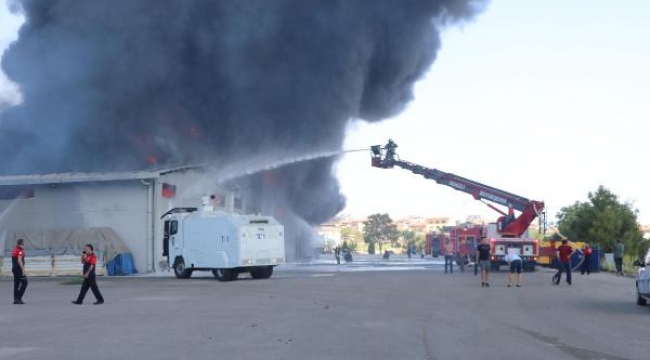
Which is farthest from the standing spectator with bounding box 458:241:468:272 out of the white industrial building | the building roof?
the building roof

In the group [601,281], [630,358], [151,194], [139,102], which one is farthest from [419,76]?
[630,358]

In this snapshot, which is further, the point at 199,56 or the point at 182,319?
the point at 199,56

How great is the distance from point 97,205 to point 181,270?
749 cm

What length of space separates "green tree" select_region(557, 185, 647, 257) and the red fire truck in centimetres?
817

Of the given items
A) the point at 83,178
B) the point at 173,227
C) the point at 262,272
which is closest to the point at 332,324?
the point at 262,272

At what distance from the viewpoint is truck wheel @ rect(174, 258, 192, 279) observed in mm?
27750

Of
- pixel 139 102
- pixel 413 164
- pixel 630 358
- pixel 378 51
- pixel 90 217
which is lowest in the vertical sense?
pixel 630 358

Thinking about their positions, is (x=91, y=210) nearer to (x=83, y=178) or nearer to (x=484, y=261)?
(x=83, y=178)

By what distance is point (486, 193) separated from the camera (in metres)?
34.6

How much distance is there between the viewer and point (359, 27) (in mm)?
42094

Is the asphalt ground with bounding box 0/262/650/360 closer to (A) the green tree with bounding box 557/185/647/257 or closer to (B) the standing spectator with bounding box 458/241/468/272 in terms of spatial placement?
(B) the standing spectator with bounding box 458/241/468/272

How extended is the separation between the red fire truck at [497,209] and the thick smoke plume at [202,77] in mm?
6866

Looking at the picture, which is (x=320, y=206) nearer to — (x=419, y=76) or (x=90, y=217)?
(x=419, y=76)

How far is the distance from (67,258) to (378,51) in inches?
829
